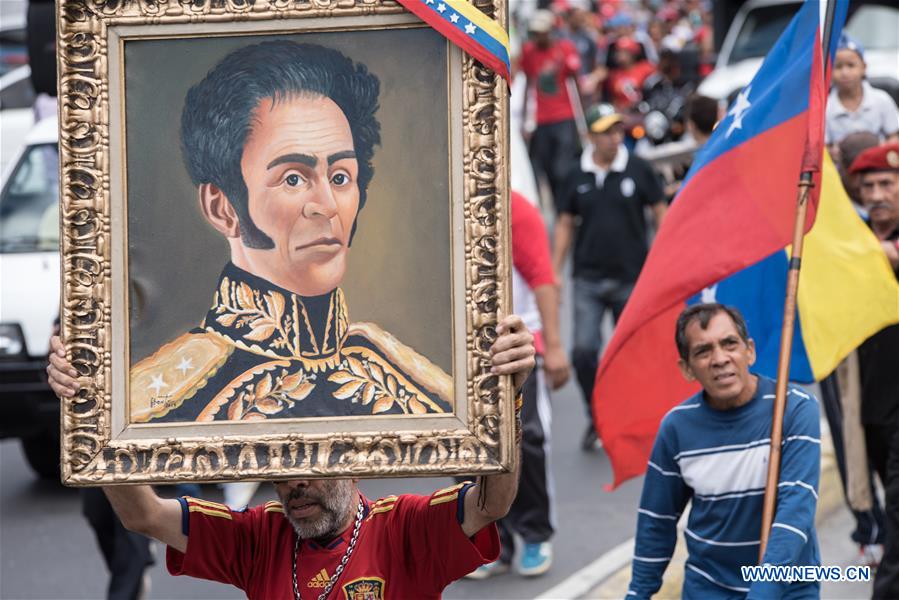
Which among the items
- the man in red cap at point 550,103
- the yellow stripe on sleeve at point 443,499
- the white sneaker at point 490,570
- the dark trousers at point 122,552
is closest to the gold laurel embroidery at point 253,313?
the yellow stripe on sleeve at point 443,499

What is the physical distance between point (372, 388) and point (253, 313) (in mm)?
344

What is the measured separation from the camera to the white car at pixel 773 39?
16.0 m

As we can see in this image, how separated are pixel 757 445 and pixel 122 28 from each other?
2564mm

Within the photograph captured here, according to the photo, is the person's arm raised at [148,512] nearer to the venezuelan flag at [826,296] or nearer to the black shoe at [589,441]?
the venezuelan flag at [826,296]

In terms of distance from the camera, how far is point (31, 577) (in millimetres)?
8562

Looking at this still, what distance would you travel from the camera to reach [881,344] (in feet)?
23.5

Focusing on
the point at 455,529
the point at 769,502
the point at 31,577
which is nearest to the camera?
the point at 455,529

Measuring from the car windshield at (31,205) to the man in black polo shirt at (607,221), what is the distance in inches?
142

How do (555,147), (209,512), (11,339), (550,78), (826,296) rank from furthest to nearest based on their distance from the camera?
(555,147) → (550,78) → (11,339) → (826,296) → (209,512)

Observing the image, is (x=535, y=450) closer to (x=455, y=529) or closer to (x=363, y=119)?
(x=455, y=529)

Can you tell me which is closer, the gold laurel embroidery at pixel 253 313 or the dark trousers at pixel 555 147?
the gold laurel embroidery at pixel 253 313

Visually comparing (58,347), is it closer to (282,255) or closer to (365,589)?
(282,255)

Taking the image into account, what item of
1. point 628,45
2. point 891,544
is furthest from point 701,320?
Answer: point 628,45

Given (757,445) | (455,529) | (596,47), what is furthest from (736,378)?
(596,47)
